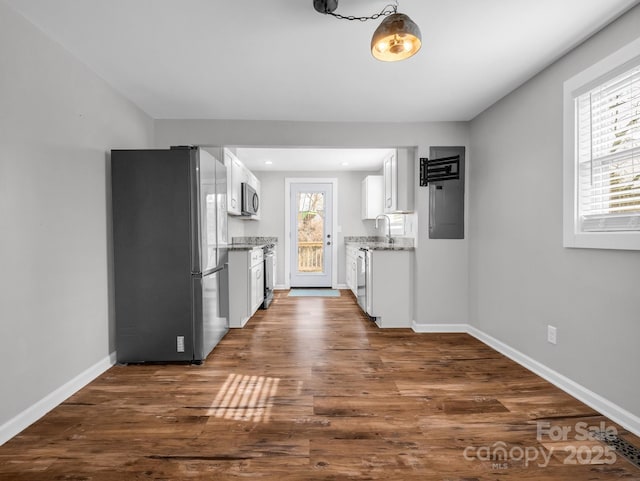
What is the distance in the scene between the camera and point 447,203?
3.64m

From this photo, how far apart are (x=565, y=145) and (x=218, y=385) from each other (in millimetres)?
3047

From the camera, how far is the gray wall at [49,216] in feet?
5.87

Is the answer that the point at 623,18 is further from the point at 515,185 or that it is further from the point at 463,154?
the point at 463,154

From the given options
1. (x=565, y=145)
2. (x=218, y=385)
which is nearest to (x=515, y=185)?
(x=565, y=145)

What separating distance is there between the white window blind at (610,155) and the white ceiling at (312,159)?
2855mm

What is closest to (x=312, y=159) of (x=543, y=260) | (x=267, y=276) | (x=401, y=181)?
(x=401, y=181)

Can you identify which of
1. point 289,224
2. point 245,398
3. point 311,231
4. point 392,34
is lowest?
point 245,398

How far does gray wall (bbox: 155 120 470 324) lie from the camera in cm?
352

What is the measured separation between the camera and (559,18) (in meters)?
1.87

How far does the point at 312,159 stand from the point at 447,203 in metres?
2.67

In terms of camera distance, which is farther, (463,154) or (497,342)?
(463,154)

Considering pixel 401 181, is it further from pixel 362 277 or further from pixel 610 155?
pixel 610 155

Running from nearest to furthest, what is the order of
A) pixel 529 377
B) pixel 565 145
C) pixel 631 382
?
pixel 631 382 → pixel 565 145 → pixel 529 377

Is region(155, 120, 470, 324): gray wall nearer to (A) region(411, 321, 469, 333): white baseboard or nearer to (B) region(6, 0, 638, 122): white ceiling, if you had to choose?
(A) region(411, 321, 469, 333): white baseboard
